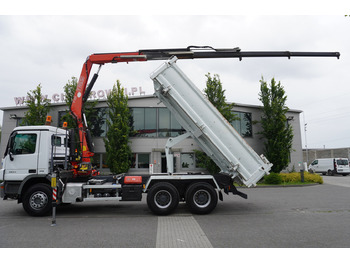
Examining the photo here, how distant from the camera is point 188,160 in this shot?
21.0 metres

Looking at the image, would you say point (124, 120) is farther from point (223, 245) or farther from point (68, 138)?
point (223, 245)

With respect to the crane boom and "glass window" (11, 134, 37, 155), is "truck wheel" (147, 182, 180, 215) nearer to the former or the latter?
the crane boom

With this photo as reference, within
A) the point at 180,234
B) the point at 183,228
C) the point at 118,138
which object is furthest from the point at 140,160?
the point at 180,234

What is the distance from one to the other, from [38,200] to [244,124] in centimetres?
1846

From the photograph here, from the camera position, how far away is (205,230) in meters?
5.95

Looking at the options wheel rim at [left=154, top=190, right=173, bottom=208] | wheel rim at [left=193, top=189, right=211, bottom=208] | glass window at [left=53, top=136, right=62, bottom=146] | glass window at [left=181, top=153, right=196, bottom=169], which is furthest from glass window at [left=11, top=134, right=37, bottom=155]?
glass window at [left=181, top=153, right=196, bottom=169]

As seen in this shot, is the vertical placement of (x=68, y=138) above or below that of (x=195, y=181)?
above

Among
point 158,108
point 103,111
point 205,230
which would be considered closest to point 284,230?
point 205,230

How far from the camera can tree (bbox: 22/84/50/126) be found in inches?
720

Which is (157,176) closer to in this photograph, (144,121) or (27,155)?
(27,155)

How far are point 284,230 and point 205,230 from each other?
1947 mm

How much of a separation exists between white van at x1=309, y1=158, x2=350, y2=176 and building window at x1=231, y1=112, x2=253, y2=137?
13024mm

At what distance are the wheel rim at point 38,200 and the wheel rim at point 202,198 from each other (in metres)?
4.73

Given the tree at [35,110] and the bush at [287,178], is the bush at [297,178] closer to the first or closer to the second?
the bush at [287,178]
